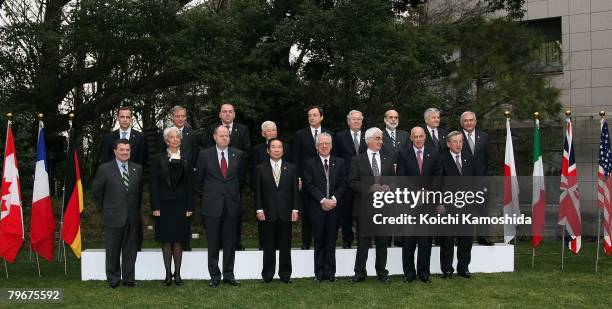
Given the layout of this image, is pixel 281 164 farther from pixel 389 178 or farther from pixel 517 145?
pixel 517 145

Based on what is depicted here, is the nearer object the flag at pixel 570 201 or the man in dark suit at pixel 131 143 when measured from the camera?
the man in dark suit at pixel 131 143

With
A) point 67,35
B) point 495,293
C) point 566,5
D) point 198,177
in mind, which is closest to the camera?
point 495,293

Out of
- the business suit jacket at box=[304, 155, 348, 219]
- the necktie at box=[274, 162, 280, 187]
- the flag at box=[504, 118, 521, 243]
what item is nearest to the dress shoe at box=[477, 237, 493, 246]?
the flag at box=[504, 118, 521, 243]

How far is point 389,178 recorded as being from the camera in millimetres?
7066

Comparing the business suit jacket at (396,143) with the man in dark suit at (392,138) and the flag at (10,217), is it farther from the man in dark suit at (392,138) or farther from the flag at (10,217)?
the flag at (10,217)

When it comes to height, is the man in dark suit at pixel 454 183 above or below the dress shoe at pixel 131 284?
above

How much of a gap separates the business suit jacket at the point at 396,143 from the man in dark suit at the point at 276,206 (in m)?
1.14

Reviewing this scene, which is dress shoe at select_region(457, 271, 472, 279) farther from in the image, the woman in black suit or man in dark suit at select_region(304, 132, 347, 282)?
the woman in black suit

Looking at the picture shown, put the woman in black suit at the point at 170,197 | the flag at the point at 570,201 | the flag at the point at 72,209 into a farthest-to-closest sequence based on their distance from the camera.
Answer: the flag at the point at 570,201
the flag at the point at 72,209
the woman in black suit at the point at 170,197

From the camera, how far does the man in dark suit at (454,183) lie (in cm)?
725

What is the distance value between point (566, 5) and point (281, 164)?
49.7 ft

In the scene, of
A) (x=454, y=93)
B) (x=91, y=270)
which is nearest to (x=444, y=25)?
(x=454, y=93)

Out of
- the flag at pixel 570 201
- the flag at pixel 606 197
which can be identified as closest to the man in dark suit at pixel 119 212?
the flag at pixel 570 201

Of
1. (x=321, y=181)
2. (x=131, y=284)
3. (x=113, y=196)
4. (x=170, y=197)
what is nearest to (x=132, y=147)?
(x=113, y=196)
